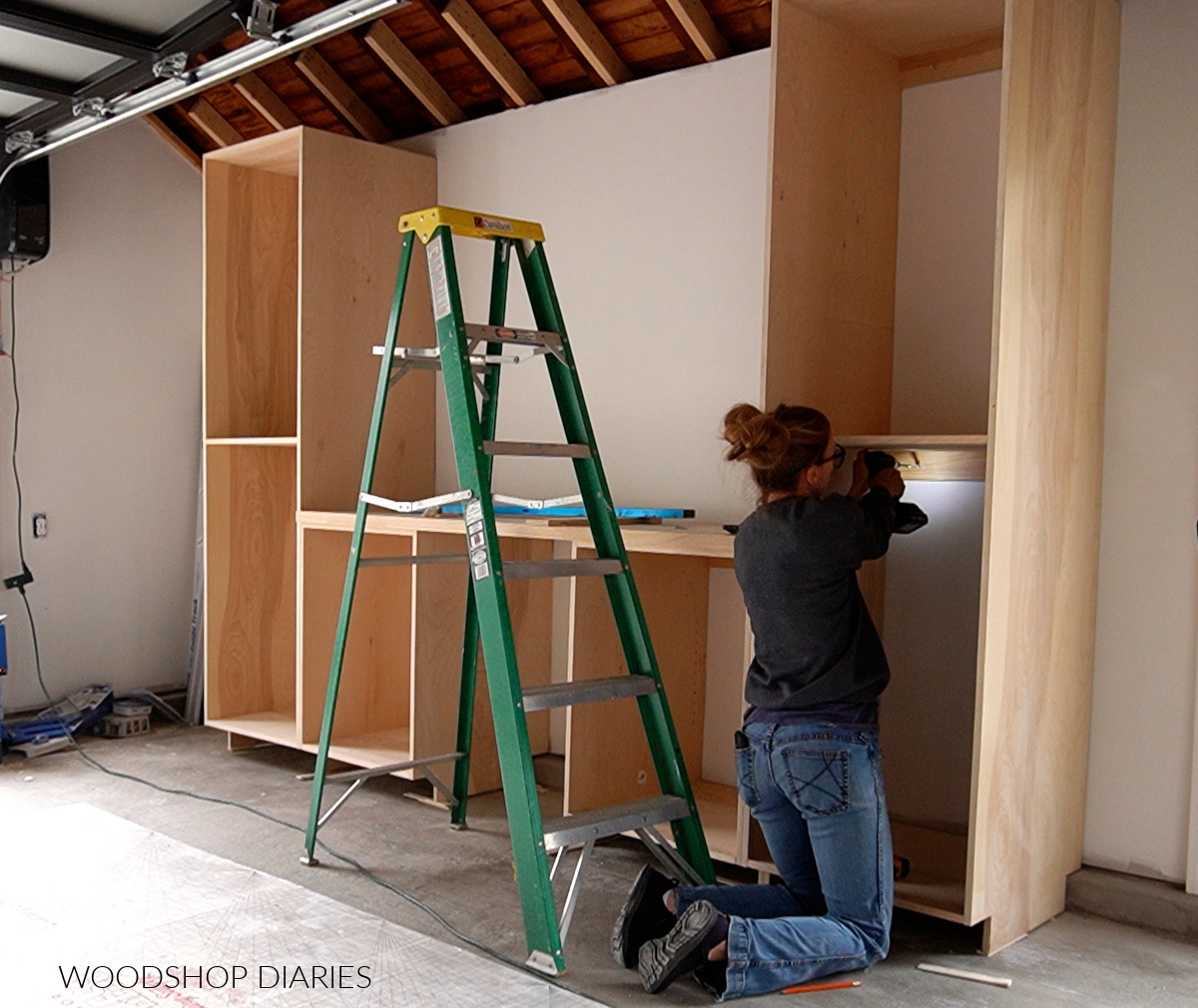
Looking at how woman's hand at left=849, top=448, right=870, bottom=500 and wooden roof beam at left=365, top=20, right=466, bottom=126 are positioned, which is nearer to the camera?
woman's hand at left=849, top=448, right=870, bottom=500

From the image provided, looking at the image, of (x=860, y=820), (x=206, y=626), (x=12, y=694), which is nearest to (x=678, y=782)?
(x=860, y=820)

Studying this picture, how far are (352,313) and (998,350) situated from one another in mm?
2755

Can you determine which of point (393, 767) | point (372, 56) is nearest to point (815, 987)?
point (393, 767)

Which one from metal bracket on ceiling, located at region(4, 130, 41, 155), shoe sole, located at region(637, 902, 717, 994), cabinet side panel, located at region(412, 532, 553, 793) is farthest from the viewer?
metal bracket on ceiling, located at region(4, 130, 41, 155)

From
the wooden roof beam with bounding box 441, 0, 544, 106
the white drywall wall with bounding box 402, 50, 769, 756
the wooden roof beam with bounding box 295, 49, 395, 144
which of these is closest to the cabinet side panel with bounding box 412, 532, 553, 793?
the white drywall wall with bounding box 402, 50, 769, 756

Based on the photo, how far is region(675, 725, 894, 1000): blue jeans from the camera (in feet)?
8.70

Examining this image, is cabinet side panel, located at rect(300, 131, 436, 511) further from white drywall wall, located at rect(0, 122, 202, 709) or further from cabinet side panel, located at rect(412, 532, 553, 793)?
white drywall wall, located at rect(0, 122, 202, 709)

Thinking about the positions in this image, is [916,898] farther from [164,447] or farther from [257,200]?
[164,447]

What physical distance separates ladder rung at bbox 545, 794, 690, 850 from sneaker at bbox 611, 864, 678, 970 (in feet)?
0.46

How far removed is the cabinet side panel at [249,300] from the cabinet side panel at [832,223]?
109 inches

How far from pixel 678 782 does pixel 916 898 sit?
659mm

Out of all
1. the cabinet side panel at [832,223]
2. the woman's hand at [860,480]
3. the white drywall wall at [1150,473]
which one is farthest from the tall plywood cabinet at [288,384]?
the white drywall wall at [1150,473]

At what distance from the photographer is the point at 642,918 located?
2809 mm

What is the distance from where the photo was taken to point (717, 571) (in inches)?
159
